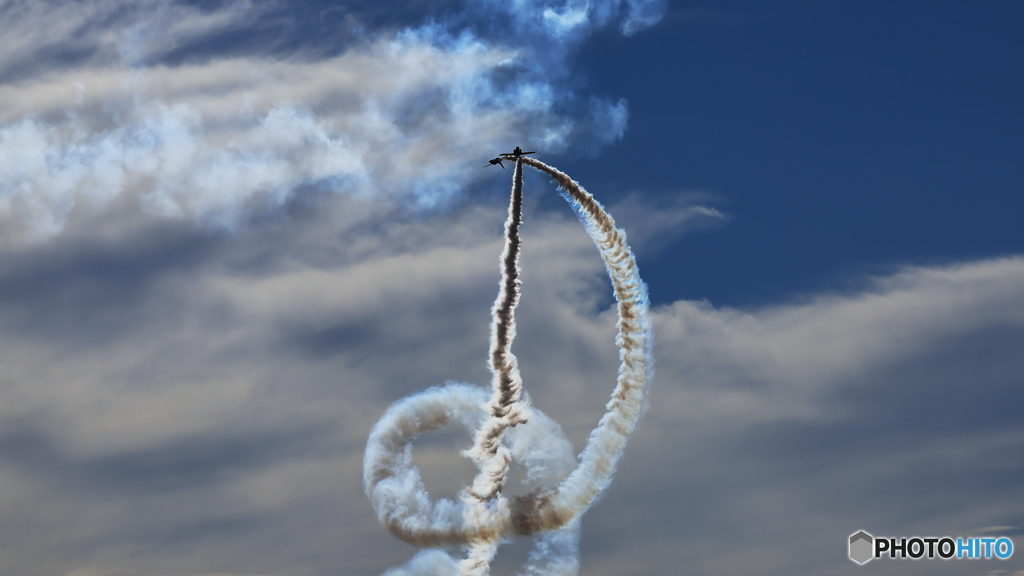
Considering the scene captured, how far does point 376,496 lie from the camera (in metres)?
149

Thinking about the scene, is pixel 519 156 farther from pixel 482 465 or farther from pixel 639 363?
pixel 482 465

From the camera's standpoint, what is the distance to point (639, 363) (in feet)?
438

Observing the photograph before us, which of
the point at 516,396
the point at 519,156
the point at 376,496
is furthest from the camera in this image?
the point at 376,496

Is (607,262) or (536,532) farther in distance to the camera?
(536,532)

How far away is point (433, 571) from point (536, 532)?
51.3 ft

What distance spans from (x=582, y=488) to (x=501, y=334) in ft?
64.9

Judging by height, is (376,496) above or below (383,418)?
below

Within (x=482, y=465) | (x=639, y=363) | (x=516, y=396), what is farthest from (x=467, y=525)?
(x=639, y=363)

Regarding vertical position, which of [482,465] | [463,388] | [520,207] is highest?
[520,207]

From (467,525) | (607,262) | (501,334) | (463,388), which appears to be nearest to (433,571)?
(467,525)

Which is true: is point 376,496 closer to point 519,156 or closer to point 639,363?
point 639,363

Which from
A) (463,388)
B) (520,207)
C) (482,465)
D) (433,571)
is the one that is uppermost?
(520,207)

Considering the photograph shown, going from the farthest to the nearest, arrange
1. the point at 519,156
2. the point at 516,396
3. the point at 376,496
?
the point at 376,496, the point at 516,396, the point at 519,156

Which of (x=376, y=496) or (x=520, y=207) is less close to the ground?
(x=520, y=207)
